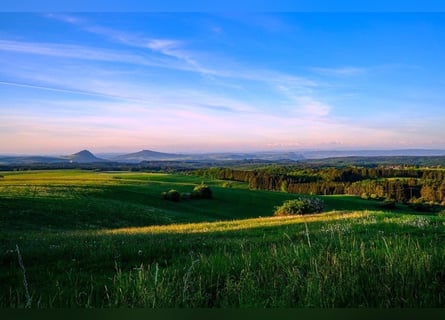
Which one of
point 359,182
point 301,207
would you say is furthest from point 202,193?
point 359,182

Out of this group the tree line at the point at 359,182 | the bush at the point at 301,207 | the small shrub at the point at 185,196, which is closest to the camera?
the bush at the point at 301,207

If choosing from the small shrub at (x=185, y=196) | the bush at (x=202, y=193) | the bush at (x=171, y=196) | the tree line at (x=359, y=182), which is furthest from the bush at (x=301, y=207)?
the tree line at (x=359, y=182)

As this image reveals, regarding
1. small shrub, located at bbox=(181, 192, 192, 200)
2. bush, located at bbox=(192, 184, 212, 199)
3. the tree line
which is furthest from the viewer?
the tree line

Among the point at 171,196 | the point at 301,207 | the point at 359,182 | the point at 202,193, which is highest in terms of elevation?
the point at 301,207

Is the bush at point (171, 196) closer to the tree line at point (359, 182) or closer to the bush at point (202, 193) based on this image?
the bush at point (202, 193)

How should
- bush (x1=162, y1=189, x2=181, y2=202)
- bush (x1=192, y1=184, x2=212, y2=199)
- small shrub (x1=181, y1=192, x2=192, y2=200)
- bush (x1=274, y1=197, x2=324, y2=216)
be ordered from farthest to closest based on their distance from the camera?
bush (x1=192, y1=184, x2=212, y2=199), small shrub (x1=181, y1=192, x2=192, y2=200), bush (x1=162, y1=189, x2=181, y2=202), bush (x1=274, y1=197, x2=324, y2=216)

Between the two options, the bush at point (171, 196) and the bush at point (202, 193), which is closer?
the bush at point (171, 196)

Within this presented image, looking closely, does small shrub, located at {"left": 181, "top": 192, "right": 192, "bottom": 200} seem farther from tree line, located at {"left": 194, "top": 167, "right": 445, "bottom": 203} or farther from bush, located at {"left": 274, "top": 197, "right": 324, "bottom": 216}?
tree line, located at {"left": 194, "top": 167, "right": 445, "bottom": 203}

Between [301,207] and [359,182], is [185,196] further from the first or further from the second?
[359,182]

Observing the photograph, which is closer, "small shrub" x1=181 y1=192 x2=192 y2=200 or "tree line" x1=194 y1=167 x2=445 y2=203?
"small shrub" x1=181 y1=192 x2=192 y2=200

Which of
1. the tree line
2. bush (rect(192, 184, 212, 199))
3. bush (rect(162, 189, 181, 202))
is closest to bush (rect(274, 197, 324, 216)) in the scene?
bush (rect(162, 189, 181, 202))

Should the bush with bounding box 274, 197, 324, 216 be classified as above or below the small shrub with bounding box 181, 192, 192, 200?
above

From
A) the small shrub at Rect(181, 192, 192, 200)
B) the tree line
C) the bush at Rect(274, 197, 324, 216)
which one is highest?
the bush at Rect(274, 197, 324, 216)

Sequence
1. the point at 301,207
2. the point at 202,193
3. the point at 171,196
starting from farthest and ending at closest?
the point at 202,193
the point at 171,196
the point at 301,207
